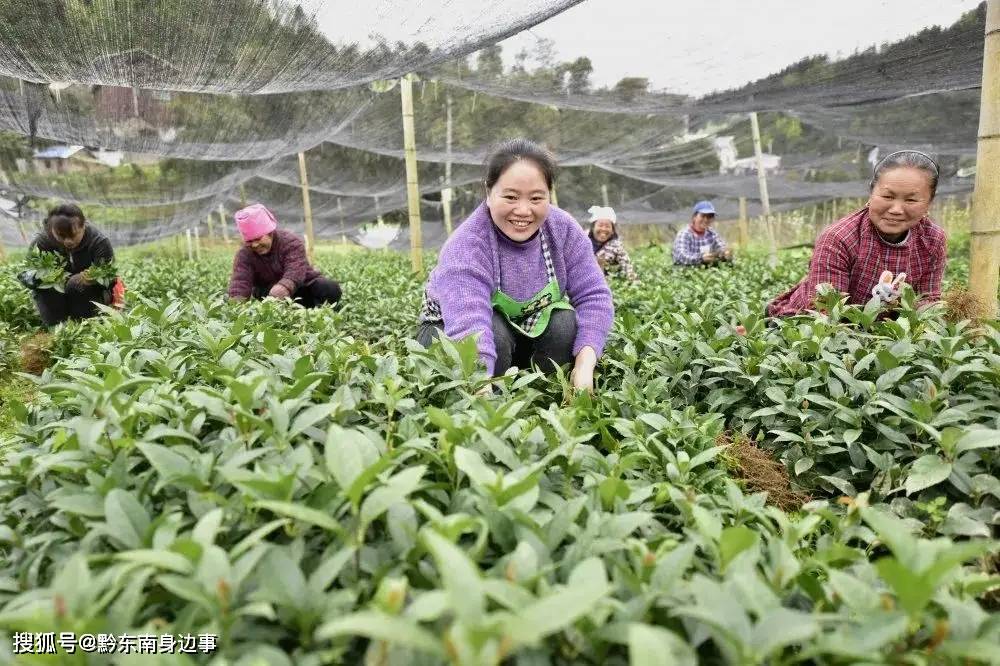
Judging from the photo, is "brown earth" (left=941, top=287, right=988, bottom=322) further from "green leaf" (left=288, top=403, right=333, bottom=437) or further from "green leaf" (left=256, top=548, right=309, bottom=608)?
"green leaf" (left=256, top=548, right=309, bottom=608)

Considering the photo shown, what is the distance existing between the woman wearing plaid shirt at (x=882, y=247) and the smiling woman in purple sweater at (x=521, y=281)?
3.29 ft

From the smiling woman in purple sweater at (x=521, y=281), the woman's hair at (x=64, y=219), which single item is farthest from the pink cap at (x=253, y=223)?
the smiling woman in purple sweater at (x=521, y=281)

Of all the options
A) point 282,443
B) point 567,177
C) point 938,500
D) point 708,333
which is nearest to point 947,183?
point 567,177

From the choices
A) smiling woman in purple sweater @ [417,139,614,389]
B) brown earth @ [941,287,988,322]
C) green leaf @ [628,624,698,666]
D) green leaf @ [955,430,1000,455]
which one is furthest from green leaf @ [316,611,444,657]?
brown earth @ [941,287,988,322]

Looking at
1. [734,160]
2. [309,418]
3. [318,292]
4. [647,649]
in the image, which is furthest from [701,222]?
[647,649]

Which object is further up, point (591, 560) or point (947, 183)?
point (947, 183)

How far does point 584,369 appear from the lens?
2.45 meters

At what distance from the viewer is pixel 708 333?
8.67 ft

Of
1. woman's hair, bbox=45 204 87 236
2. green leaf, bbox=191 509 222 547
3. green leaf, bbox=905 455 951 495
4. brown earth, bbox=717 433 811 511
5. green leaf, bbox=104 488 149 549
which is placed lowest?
brown earth, bbox=717 433 811 511

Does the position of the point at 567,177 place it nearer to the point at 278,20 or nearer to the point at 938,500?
the point at 278,20

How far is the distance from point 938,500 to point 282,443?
4.73ft

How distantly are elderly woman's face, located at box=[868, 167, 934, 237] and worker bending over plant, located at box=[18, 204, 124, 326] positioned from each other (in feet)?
14.8

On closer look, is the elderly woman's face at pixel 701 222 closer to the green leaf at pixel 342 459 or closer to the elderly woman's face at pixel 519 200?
the elderly woman's face at pixel 519 200

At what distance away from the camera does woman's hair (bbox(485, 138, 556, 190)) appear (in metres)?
2.41
